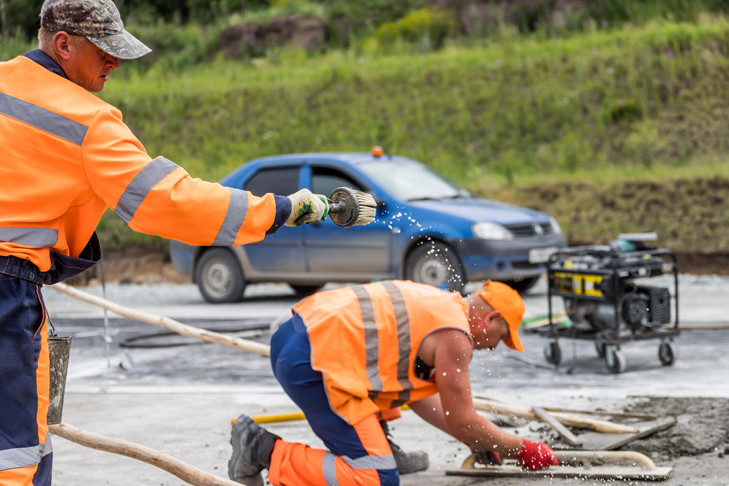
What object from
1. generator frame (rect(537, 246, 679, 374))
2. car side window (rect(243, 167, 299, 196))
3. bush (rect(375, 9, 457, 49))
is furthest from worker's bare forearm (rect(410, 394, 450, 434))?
bush (rect(375, 9, 457, 49))

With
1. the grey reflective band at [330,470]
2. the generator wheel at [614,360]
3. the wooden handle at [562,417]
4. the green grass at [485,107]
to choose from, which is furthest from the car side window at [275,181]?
the grey reflective band at [330,470]

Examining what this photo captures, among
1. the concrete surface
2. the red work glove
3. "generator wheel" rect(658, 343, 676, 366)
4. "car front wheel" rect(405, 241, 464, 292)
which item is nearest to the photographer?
the red work glove

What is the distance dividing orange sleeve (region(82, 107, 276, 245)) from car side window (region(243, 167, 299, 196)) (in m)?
9.39

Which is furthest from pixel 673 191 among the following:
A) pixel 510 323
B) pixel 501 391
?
pixel 510 323

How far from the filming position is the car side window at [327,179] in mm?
12156

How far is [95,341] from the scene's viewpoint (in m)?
10.1

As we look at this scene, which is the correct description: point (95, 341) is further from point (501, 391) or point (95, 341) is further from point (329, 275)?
point (501, 391)

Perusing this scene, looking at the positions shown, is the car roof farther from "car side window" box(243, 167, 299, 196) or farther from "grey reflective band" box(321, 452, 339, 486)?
"grey reflective band" box(321, 452, 339, 486)

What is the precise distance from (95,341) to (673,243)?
9.47 metres

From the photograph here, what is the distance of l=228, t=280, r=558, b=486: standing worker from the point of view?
165 inches

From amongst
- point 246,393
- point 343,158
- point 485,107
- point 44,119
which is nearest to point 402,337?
point 44,119

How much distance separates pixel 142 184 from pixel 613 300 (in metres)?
5.42

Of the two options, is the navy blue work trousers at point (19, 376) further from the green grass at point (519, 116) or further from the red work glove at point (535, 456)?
the green grass at point (519, 116)

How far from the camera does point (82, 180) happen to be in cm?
298
